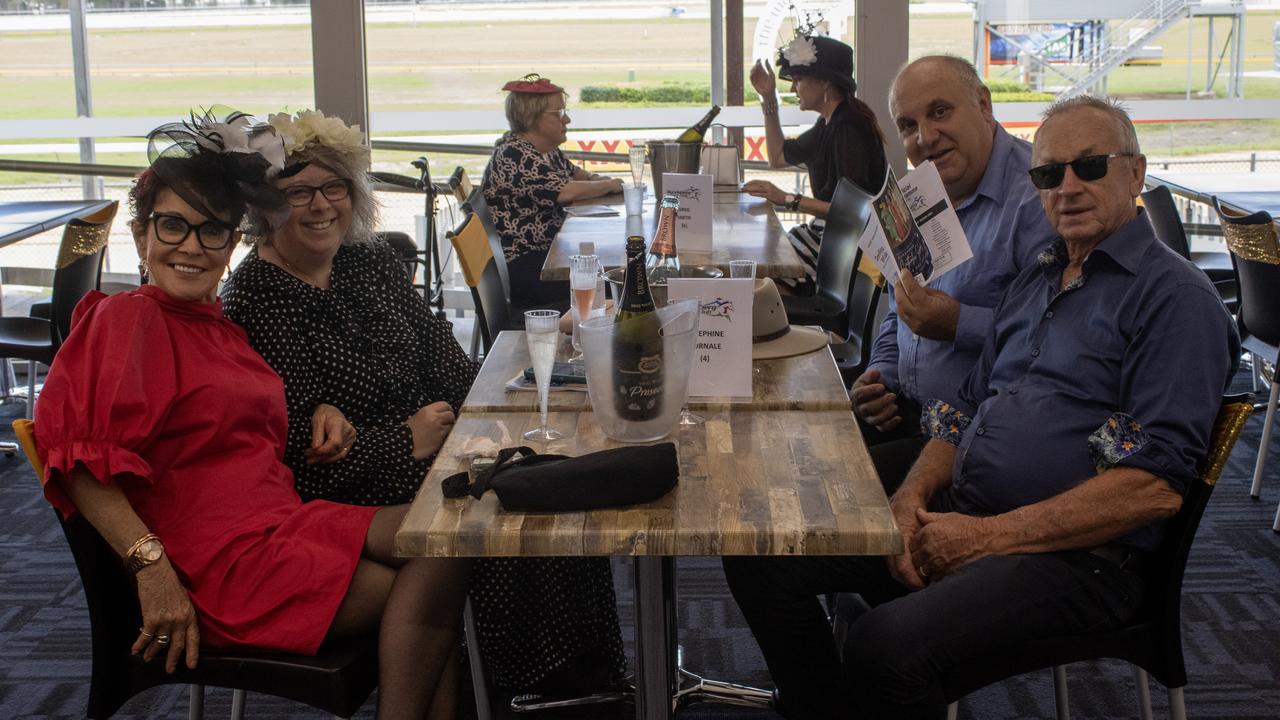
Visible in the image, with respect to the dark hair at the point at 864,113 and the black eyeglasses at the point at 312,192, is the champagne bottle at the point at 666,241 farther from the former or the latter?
the dark hair at the point at 864,113

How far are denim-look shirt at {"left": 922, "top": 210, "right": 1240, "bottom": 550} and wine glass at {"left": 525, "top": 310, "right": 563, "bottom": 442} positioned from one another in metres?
0.80

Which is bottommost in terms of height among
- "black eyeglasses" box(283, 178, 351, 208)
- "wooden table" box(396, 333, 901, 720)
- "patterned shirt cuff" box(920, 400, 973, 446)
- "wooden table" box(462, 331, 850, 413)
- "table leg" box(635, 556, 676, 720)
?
"table leg" box(635, 556, 676, 720)

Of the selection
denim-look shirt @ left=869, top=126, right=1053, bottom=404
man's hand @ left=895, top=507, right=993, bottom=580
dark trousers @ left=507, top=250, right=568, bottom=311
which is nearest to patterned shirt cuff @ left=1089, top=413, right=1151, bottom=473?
man's hand @ left=895, top=507, right=993, bottom=580

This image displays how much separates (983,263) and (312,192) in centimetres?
146

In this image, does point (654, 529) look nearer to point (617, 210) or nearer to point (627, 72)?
point (617, 210)

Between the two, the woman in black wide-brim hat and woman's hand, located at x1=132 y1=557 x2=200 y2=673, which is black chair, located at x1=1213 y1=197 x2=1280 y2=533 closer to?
the woman in black wide-brim hat

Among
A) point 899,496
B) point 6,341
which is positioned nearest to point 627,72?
point 6,341

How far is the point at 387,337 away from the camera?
2.55 meters

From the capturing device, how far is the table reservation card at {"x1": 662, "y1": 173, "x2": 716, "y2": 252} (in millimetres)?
3791

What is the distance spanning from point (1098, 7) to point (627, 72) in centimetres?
219

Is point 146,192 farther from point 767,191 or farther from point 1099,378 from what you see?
point 767,191

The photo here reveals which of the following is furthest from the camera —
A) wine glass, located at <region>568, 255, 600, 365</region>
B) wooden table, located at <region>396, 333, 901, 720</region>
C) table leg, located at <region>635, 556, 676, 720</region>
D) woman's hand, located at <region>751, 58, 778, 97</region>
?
woman's hand, located at <region>751, 58, 778, 97</region>

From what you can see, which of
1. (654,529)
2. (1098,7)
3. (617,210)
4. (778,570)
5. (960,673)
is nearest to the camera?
(654,529)

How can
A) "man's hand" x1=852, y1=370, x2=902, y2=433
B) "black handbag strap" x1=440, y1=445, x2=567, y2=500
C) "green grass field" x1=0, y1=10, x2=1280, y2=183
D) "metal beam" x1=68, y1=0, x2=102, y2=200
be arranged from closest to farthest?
"black handbag strap" x1=440, y1=445, x2=567, y2=500 < "man's hand" x1=852, y1=370, x2=902, y2=433 < "green grass field" x1=0, y1=10, x2=1280, y2=183 < "metal beam" x1=68, y1=0, x2=102, y2=200
